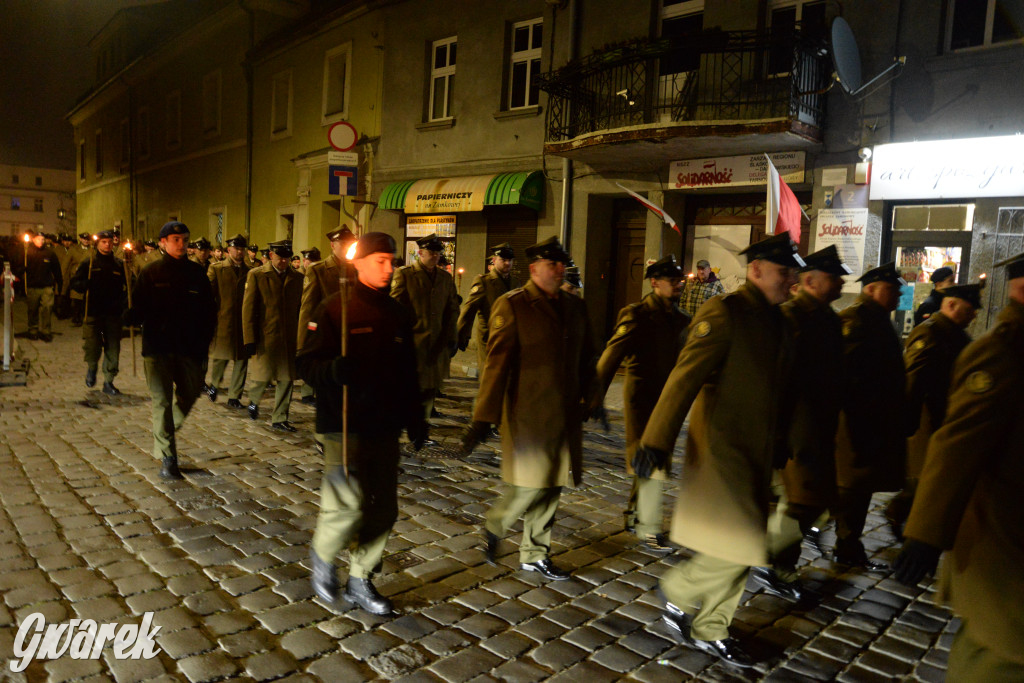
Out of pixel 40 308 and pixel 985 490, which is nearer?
pixel 985 490

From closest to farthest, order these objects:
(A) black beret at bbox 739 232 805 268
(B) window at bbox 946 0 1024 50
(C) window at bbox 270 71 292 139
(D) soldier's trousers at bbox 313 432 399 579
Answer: (A) black beret at bbox 739 232 805 268 → (D) soldier's trousers at bbox 313 432 399 579 → (B) window at bbox 946 0 1024 50 → (C) window at bbox 270 71 292 139

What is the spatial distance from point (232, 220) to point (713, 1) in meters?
18.0

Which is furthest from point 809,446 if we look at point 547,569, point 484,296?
point 484,296

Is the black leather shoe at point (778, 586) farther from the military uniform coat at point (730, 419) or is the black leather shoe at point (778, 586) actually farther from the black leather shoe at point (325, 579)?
the black leather shoe at point (325, 579)

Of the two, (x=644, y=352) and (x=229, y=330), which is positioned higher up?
(x=644, y=352)

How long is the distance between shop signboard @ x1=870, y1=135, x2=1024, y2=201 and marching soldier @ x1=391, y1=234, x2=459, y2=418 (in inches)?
278

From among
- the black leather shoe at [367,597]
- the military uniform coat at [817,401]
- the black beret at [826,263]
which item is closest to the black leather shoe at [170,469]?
the black leather shoe at [367,597]

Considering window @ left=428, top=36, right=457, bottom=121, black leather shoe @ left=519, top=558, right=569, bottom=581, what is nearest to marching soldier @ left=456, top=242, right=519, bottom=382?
black leather shoe @ left=519, top=558, right=569, bottom=581

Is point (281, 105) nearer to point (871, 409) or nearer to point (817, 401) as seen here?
point (871, 409)

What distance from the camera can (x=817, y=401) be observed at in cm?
420

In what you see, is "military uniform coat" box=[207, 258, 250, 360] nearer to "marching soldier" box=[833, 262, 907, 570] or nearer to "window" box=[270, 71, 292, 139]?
"marching soldier" box=[833, 262, 907, 570]

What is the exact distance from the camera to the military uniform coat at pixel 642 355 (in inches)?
Result: 201

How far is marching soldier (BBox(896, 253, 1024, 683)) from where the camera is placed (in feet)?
7.64

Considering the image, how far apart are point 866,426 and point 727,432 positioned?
1.95 meters
